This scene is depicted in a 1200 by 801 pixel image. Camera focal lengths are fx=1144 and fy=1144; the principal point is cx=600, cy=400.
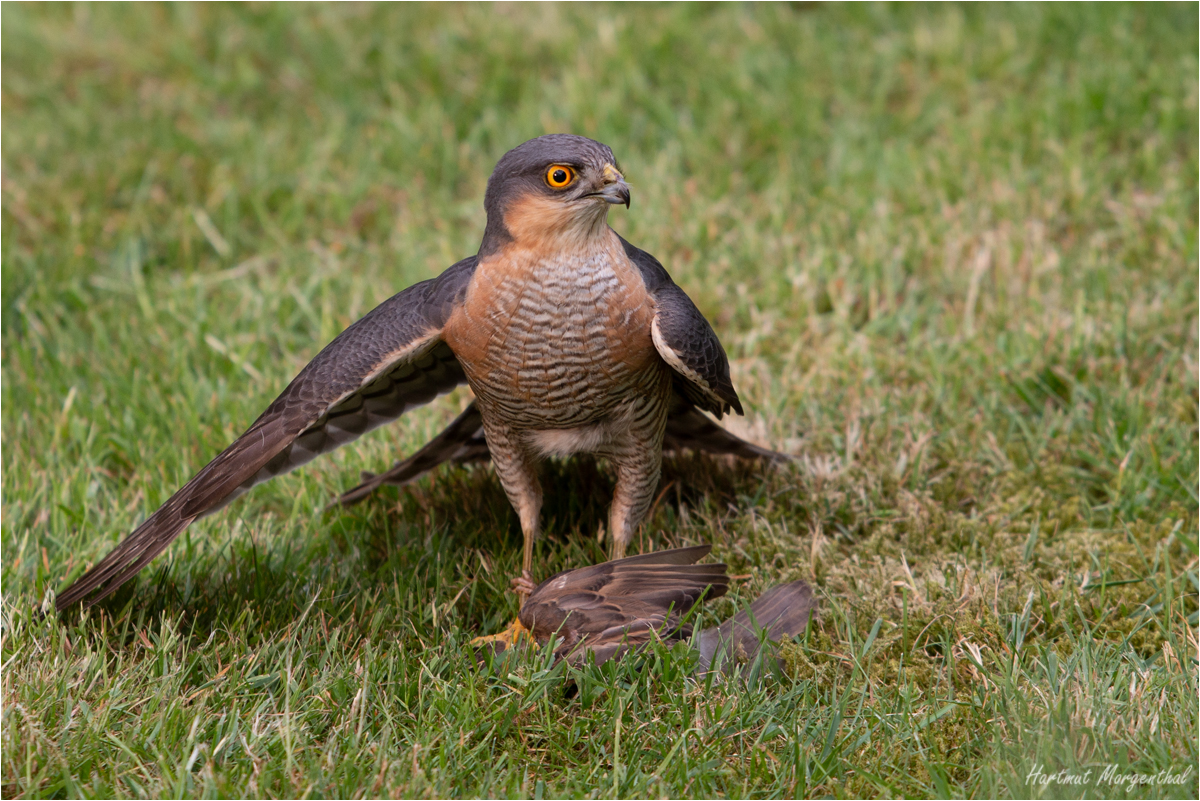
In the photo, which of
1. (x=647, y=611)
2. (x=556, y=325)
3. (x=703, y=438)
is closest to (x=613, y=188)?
(x=556, y=325)

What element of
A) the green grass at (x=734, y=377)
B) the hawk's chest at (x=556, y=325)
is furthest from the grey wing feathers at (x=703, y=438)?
the hawk's chest at (x=556, y=325)

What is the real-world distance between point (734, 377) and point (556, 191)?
2.07 metres

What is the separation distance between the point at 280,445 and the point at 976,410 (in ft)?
9.71

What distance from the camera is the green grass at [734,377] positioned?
328 centimetres

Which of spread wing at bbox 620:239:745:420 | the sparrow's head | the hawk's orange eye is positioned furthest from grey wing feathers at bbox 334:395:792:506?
the hawk's orange eye

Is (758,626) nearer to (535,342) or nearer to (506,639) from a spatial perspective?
(506,639)

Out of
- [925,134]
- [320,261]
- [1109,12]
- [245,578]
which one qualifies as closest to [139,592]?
[245,578]

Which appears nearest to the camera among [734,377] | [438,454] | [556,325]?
[556,325]

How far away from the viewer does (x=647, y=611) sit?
12.3 ft

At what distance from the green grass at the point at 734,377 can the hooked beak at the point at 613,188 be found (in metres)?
1.42

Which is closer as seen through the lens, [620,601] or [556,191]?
[556,191]

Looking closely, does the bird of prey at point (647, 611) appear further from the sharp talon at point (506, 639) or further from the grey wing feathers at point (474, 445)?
the grey wing feathers at point (474, 445)

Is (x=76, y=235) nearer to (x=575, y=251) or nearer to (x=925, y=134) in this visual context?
(x=575, y=251)

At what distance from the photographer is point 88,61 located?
802 centimetres
